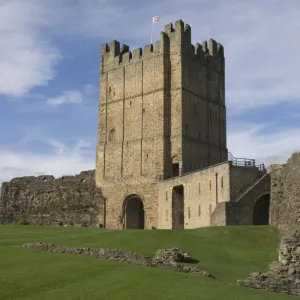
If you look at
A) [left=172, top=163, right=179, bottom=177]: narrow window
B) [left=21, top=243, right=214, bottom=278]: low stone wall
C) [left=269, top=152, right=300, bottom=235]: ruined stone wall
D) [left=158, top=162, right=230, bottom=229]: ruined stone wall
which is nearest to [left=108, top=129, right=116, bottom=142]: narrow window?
[left=172, top=163, right=179, bottom=177]: narrow window

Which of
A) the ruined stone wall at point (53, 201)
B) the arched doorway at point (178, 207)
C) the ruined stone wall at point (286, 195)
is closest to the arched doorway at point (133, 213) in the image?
the ruined stone wall at point (53, 201)

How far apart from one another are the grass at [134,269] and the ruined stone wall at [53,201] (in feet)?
92.2

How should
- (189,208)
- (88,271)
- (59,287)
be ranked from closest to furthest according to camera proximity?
(59,287) < (88,271) < (189,208)

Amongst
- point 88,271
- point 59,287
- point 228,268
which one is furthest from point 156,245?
point 59,287

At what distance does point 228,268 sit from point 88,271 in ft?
24.6

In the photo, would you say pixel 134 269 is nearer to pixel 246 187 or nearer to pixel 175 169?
pixel 246 187

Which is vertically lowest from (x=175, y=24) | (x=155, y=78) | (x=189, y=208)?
(x=189, y=208)

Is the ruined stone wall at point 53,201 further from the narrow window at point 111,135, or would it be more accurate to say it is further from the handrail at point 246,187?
the handrail at point 246,187

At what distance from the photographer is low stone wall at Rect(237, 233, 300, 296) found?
19.2 m

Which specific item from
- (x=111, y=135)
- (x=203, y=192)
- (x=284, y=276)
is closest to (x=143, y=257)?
(x=284, y=276)

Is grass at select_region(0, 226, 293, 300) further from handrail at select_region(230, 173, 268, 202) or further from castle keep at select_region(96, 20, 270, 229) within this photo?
castle keep at select_region(96, 20, 270, 229)

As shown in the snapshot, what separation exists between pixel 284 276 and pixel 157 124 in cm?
3940

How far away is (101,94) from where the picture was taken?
2564 inches

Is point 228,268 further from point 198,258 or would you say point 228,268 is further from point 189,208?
point 189,208
